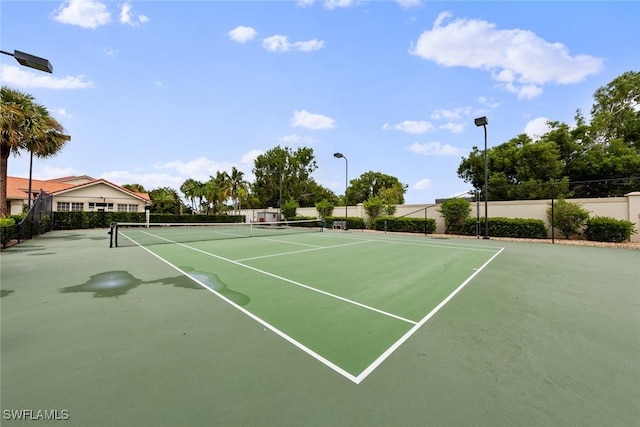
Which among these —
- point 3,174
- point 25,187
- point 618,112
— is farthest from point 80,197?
point 618,112

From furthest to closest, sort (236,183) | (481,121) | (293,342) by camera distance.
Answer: (236,183) < (481,121) < (293,342)

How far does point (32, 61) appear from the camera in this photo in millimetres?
5680

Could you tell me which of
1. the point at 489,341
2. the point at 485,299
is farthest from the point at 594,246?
the point at 489,341

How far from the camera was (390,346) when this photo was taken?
315cm

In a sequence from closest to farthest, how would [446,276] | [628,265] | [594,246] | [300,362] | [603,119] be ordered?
1. [300,362]
2. [446,276]
3. [628,265]
4. [594,246]
5. [603,119]

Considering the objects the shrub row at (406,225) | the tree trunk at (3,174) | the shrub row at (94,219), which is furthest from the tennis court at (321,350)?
the shrub row at (94,219)

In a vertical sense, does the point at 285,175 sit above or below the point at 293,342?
above

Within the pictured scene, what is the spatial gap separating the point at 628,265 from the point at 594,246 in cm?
620

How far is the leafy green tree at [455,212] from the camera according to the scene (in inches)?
749

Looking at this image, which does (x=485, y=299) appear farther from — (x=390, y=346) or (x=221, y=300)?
(x=221, y=300)

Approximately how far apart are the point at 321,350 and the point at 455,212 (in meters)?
18.9

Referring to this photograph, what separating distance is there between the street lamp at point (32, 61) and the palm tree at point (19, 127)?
9258 millimetres

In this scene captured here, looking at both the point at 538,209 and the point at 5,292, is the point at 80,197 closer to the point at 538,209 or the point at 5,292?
the point at 5,292

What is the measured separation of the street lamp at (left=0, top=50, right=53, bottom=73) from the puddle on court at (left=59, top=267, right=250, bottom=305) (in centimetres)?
479
